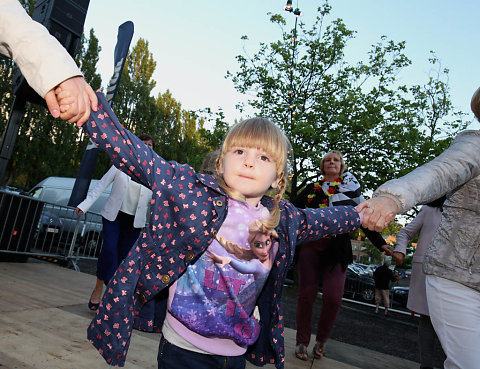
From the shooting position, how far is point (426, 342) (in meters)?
3.20

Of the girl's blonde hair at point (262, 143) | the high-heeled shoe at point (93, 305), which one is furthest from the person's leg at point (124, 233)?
the girl's blonde hair at point (262, 143)

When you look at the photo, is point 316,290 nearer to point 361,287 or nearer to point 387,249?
point 387,249

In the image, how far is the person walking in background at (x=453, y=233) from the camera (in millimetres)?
1621

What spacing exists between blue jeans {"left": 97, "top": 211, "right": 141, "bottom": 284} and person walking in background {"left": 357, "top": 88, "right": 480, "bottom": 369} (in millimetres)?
3033

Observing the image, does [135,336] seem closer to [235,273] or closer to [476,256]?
[235,273]

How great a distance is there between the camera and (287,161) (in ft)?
6.81

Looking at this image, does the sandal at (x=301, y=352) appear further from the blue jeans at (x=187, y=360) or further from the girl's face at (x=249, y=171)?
the girl's face at (x=249, y=171)

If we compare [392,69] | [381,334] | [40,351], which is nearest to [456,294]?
[40,351]

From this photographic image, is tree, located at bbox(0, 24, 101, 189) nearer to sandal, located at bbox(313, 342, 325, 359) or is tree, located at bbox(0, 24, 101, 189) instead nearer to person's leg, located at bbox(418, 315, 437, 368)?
sandal, located at bbox(313, 342, 325, 359)

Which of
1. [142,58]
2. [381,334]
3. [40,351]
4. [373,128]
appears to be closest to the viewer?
[40,351]

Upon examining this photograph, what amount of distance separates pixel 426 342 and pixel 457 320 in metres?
1.79

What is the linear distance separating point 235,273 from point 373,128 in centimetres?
1512

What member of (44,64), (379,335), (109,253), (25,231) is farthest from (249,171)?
(379,335)

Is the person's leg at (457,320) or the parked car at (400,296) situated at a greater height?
the person's leg at (457,320)
